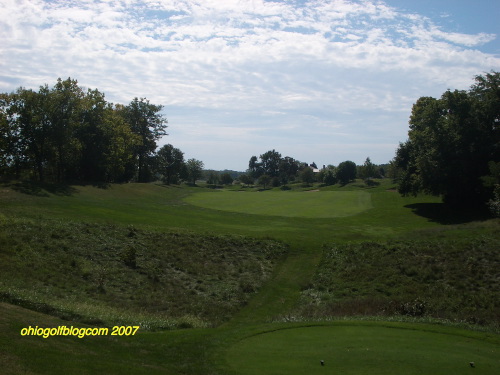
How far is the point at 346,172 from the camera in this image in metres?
136

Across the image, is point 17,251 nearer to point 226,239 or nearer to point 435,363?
point 226,239

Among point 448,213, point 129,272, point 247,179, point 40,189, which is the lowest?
point 129,272

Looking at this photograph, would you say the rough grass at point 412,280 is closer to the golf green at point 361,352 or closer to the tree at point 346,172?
the golf green at point 361,352

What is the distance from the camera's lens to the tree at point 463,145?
50.6m

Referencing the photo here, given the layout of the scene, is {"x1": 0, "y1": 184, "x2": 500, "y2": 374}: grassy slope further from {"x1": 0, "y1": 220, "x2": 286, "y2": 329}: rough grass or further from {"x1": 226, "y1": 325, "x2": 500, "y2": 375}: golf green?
{"x1": 0, "y1": 220, "x2": 286, "y2": 329}: rough grass

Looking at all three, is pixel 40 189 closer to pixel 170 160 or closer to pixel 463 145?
pixel 463 145

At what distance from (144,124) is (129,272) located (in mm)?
69289

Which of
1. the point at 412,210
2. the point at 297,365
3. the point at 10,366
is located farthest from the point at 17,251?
the point at 412,210

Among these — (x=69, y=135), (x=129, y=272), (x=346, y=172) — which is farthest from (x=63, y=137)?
(x=346, y=172)

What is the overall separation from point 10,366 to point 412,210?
2061 inches

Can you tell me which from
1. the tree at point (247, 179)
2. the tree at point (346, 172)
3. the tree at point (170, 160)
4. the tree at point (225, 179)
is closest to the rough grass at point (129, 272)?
the tree at point (170, 160)

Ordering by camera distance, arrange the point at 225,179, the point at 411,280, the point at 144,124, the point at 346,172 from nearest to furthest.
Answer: the point at 411,280 < the point at 144,124 < the point at 346,172 < the point at 225,179

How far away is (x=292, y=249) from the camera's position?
34219 mm

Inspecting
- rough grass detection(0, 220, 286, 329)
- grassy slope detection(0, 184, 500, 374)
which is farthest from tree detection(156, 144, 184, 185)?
rough grass detection(0, 220, 286, 329)
